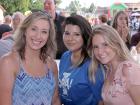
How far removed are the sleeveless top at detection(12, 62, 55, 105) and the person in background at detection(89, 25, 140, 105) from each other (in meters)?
0.43

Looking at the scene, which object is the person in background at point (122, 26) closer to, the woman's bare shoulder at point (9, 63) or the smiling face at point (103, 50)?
the smiling face at point (103, 50)

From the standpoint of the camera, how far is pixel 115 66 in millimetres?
2379

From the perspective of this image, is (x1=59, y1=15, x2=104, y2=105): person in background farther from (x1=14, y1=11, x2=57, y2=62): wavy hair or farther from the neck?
(x1=14, y1=11, x2=57, y2=62): wavy hair

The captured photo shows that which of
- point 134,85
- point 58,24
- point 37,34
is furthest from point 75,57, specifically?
point 58,24

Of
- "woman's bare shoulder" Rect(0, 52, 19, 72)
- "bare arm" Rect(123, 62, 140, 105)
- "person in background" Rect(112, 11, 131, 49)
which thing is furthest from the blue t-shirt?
"person in background" Rect(112, 11, 131, 49)

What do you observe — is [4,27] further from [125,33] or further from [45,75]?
[45,75]

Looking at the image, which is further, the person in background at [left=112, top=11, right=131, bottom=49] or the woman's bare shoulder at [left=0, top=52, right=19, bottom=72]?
the person in background at [left=112, top=11, right=131, bottom=49]

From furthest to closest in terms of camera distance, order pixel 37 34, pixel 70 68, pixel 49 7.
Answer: pixel 49 7 → pixel 70 68 → pixel 37 34

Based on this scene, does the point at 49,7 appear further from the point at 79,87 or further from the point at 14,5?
the point at 14,5

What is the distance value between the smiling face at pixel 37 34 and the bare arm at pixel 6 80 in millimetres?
220

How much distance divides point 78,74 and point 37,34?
45 cm

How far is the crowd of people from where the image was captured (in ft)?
7.20

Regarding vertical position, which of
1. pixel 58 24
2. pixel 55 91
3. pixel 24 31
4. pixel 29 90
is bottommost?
pixel 55 91

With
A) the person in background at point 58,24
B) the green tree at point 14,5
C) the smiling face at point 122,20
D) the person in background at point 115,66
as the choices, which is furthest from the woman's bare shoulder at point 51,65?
the green tree at point 14,5
